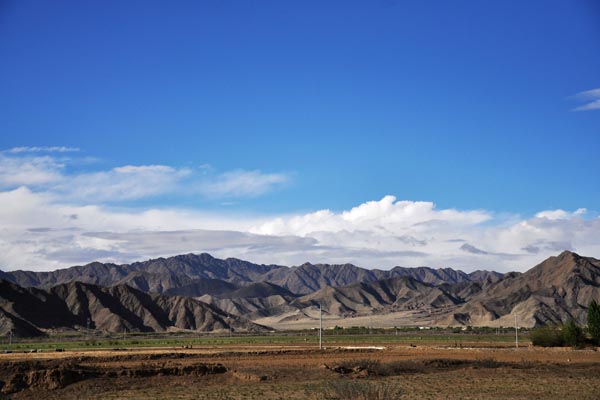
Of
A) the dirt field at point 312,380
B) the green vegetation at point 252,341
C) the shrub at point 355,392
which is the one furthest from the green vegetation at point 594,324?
the shrub at point 355,392

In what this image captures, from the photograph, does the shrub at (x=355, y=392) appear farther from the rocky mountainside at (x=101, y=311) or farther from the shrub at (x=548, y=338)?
the rocky mountainside at (x=101, y=311)

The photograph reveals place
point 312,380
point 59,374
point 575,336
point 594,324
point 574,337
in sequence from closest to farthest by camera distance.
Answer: point 59,374 < point 312,380 < point 574,337 < point 575,336 < point 594,324

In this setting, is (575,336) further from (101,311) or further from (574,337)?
(101,311)

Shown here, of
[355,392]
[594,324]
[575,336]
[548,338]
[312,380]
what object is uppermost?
[355,392]

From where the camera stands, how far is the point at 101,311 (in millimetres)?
180000

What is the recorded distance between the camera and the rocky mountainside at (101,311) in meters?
164

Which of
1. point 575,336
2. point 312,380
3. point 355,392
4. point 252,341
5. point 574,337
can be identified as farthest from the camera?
point 252,341

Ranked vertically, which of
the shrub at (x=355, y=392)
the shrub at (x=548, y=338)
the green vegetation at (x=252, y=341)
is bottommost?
the green vegetation at (x=252, y=341)

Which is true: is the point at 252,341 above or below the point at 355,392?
below

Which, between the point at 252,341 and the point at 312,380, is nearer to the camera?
the point at 312,380

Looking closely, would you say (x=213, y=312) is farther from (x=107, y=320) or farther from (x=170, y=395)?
(x=170, y=395)

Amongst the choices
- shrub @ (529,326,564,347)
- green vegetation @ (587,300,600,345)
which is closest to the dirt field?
green vegetation @ (587,300,600,345)

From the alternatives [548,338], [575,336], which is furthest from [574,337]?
[548,338]

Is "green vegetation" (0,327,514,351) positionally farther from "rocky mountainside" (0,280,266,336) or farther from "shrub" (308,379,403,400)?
"shrub" (308,379,403,400)
